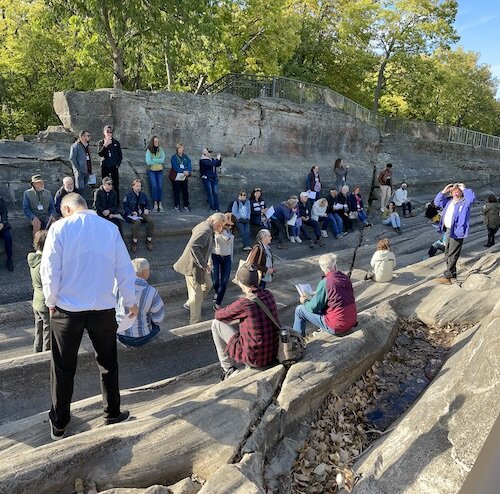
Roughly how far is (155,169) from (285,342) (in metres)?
7.61

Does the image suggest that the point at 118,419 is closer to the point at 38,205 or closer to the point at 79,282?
the point at 79,282

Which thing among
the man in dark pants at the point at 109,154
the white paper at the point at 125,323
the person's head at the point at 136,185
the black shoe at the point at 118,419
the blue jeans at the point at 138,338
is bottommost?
the black shoe at the point at 118,419

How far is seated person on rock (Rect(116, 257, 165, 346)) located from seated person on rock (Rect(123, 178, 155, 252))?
4.46m

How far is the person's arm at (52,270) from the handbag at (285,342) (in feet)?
5.92

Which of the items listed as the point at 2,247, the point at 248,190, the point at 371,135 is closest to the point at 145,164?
the point at 248,190

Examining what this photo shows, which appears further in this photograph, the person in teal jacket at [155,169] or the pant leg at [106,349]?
the person in teal jacket at [155,169]

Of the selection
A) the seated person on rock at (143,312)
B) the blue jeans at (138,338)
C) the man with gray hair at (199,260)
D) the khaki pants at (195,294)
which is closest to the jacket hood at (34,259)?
the seated person on rock at (143,312)

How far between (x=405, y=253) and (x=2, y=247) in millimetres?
10111

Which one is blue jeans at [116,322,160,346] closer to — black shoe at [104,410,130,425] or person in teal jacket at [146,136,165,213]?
black shoe at [104,410,130,425]

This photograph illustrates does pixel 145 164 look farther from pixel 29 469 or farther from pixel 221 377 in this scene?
pixel 29 469

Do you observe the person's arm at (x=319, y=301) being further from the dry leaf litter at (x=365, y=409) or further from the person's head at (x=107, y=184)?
the person's head at (x=107, y=184)

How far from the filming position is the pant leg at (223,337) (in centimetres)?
472

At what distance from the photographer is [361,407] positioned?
4578 mm

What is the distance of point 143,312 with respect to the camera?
5234mm
